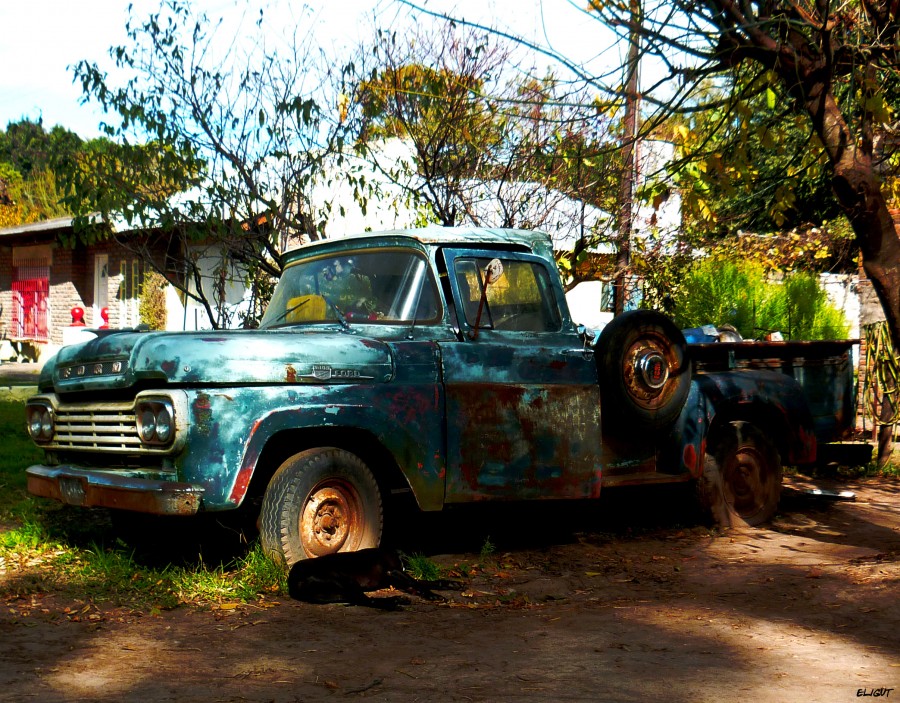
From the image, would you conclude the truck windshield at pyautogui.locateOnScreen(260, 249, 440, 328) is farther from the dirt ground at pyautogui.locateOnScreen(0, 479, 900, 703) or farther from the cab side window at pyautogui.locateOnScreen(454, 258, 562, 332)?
the dirt ground at pyautogui.locateOnScreen(0, 479, 900, 703)

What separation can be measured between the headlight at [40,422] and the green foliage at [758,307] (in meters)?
7.03

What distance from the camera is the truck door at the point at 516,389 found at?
5.91m

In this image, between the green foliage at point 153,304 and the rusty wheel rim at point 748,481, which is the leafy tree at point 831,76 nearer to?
the rusty wheel rim at point 748,481

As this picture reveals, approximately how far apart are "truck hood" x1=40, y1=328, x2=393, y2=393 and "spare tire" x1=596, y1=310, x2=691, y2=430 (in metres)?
1.55

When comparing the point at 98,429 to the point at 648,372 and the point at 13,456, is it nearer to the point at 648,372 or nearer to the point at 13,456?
the point at 648,372

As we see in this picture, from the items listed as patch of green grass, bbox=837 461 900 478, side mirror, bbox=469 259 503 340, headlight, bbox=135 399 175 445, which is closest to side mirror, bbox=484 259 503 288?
side mirror, bbox=469 259 503 340

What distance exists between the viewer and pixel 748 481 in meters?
7.55

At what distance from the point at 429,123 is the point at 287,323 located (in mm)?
5681

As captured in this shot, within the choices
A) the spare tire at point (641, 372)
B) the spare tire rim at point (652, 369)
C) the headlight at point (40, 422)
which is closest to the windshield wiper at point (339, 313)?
the spare tire at point (641, 372)

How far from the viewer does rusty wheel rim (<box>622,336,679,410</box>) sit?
6492mm

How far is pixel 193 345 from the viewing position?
16.9ft

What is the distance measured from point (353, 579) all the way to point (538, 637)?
3.55 feet

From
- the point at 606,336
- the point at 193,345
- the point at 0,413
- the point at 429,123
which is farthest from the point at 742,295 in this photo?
the point at 0,413

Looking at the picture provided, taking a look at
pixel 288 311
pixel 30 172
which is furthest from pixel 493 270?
pixel 30 172
